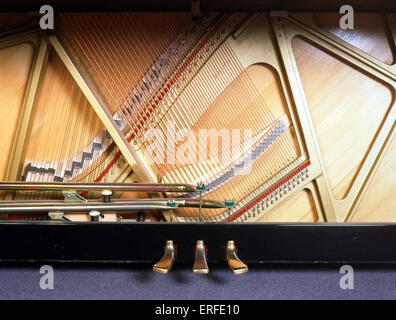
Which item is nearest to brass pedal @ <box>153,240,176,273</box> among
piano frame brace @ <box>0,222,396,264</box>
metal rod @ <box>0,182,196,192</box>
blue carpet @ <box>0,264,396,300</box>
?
piano frame brace @ <box>0,222,396,264</box>

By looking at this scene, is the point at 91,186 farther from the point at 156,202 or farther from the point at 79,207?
the point at 156,202

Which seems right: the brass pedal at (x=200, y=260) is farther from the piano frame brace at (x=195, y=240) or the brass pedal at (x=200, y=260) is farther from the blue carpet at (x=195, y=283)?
the blue carpet at (x=195, y=283)

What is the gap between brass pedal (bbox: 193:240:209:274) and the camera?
5.59 feet

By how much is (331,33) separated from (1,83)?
6.19ft

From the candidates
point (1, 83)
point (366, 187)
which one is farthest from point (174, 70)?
point (366, 187)

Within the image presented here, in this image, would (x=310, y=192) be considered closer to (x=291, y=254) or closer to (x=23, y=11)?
(x=291, y=254)

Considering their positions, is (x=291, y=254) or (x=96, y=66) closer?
(x=291, y=254)

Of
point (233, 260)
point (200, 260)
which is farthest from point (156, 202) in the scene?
point (233, 260)

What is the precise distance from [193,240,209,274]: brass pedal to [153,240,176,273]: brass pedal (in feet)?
0.37

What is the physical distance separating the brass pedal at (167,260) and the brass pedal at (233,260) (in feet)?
0.87

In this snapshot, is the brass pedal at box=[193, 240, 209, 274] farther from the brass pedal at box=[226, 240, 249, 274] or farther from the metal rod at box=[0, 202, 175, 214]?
the metal rod at box=[0, 202, 175, 214]

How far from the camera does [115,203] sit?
200 cm

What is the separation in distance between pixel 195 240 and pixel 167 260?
0.18 metres

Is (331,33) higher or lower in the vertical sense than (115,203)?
higher
